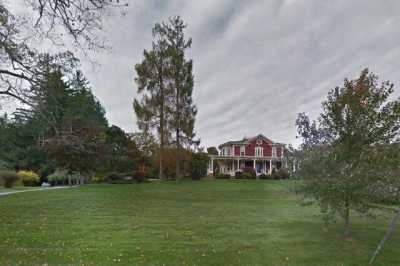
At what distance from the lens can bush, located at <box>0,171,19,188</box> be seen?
21625mm

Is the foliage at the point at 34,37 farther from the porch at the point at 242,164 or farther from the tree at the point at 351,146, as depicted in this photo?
the porch at the point at 242,164

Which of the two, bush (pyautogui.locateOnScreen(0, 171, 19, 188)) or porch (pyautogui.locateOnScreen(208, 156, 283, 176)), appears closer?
bush (pyautogui.locateOnScreen(0, 171, 19, 188))

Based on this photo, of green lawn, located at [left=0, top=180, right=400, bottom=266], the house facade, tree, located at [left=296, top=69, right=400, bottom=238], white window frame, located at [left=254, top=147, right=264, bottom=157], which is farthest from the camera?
white window frame, located at [left=254, top=147, right=264, bottom=157]

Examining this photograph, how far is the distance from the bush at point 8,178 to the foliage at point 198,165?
14.9 meters

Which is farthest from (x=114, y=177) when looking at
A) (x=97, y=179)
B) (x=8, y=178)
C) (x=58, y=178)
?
(x=8, y=178)

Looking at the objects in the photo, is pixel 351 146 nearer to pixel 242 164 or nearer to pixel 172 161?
pixel 172 161

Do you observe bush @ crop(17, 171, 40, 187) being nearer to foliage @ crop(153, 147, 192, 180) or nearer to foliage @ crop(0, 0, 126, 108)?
foliage @ crop(153, 147, 192, 180)

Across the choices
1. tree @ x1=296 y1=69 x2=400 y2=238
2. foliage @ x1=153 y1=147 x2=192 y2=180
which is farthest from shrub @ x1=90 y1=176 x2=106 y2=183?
tree @ x1=296 y1=69 x2=400 y2=238

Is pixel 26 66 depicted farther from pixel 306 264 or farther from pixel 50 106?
pixel 306 264

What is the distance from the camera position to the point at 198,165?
29.9 meters

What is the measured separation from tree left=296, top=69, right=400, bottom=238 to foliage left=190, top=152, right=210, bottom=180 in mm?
22336

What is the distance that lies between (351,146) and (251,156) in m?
31.7

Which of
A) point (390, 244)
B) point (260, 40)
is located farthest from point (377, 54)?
point (390, 244)

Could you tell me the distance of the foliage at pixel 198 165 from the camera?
29812 mm
